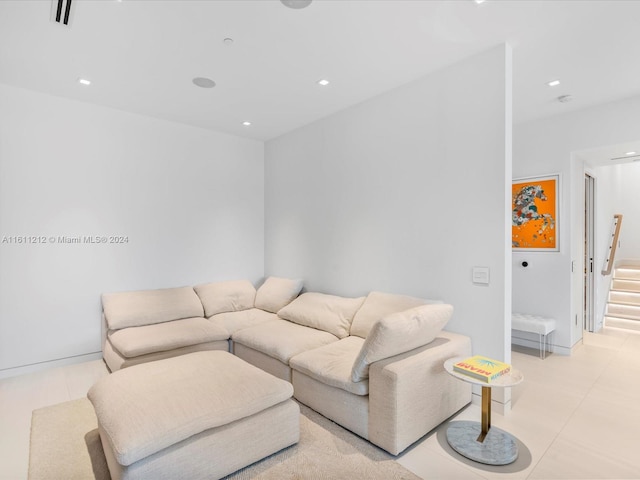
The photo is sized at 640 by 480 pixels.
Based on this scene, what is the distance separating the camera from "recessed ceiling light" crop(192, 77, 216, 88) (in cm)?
312

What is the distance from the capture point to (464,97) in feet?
9.11

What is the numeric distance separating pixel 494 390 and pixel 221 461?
2.05 meters

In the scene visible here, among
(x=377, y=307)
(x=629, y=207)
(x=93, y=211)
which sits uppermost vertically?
(x=629, y=207)

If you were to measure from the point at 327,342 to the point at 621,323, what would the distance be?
16.1 feet

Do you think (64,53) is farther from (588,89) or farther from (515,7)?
(588,89)

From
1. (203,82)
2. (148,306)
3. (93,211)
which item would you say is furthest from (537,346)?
(93,211)

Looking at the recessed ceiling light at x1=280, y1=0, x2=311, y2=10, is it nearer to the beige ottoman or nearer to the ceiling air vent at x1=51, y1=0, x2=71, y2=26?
the ceiling air vent at x1=51, y1=0, x2=71, y2=26

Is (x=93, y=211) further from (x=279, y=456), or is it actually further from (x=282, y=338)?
(x=279, y=456)

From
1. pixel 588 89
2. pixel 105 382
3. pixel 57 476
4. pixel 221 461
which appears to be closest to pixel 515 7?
pixel 588 89

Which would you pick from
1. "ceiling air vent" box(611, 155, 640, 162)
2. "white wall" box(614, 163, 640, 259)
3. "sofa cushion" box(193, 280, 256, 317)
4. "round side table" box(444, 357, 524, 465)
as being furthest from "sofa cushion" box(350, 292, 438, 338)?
"white wall" box(614, 163, 640, 259)

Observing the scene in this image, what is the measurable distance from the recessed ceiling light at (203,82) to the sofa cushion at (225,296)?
92.0 inches

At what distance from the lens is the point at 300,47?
259 cm

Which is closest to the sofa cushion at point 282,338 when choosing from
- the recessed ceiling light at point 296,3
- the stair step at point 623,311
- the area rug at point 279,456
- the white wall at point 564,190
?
the area rug at point 279,456

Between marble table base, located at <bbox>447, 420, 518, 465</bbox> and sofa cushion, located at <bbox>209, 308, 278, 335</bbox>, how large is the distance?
2.24 metres
